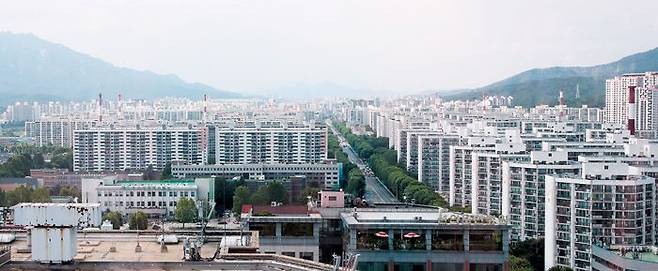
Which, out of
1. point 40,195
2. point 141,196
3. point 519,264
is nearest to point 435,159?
point 141,196

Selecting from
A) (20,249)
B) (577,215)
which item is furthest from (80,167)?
(20,249)

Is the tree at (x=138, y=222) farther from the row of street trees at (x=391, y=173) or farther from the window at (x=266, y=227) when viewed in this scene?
the window at (x=266, y=227)

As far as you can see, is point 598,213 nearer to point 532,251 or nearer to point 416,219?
point 532,251

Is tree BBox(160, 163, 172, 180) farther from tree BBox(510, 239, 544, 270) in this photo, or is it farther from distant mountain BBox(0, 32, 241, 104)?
distant mountain BBox(0, 32, 241, 104)

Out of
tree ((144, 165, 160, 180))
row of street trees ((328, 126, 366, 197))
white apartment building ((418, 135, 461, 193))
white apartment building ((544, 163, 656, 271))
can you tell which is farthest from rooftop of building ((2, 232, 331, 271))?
tree ((144, 165, 160, 180))

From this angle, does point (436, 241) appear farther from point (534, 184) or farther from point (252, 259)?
point (534, 184)
